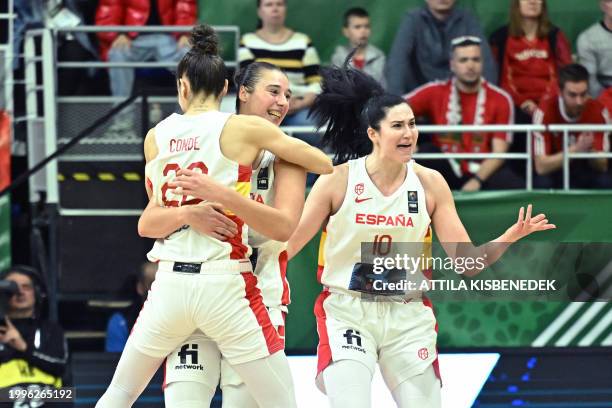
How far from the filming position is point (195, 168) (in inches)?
190

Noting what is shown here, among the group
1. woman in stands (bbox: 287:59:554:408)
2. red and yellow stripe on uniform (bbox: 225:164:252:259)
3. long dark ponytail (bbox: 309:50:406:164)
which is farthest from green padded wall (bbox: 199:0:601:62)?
red and yellow stripe on uniform (bbox: 225:164:252:259)

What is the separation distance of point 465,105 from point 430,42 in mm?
618

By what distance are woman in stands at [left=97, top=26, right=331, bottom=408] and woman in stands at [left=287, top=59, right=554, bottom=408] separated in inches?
24.5

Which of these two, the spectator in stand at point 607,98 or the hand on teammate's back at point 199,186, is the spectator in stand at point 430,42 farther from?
the hand on teammate's back at point 199,186

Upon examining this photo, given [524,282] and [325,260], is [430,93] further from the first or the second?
[325,260]

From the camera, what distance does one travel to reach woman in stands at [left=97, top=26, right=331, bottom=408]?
484 cm

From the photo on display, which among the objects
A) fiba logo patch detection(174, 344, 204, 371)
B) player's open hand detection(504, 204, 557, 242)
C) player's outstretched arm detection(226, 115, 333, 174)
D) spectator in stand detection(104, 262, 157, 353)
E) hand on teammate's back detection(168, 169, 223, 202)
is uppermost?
player's outstretched arm detection(226, 115, 333, 174)

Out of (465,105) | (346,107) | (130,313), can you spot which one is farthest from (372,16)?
(346,107)

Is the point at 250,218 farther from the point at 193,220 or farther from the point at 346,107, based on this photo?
the point at 346,107

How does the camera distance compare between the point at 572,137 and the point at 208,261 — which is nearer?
the point at 208,261

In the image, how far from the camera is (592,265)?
809 centimetres

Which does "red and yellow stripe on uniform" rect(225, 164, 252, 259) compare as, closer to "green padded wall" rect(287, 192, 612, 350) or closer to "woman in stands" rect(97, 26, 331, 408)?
"woman in stands" rect(97, 26, 331, 408)

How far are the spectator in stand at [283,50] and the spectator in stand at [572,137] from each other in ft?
5.54

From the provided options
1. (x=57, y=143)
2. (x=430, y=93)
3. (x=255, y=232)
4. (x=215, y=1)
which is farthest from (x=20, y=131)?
(x=255, y=232)
